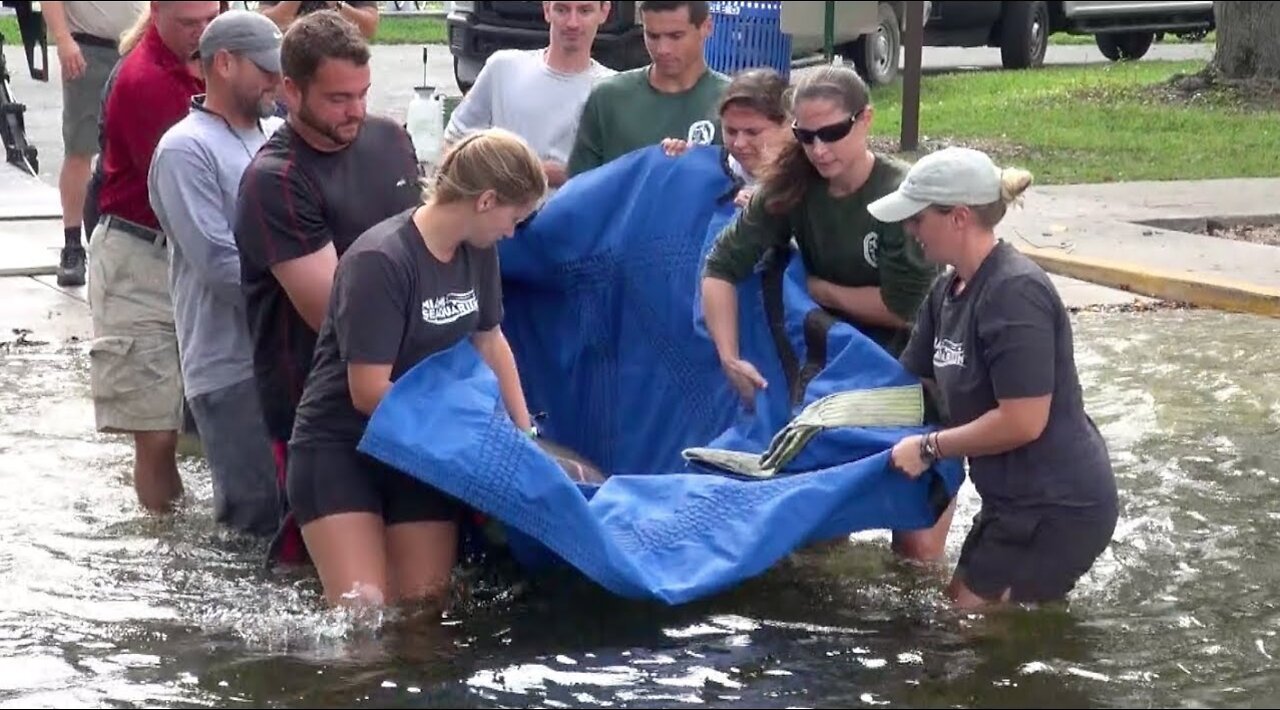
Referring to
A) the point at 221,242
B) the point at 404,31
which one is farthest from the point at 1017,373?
the point at 404,31

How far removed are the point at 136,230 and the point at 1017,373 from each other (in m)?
3.07

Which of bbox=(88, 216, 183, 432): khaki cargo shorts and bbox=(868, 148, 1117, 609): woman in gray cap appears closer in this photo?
bbox=(868, 148, 1117, 609): woman in gray cap

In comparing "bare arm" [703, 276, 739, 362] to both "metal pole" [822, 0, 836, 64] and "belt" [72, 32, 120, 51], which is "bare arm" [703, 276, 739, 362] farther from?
"metal pole" [822, 0, 836, 64]

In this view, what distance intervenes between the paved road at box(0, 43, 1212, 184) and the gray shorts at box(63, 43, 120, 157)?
346 cm

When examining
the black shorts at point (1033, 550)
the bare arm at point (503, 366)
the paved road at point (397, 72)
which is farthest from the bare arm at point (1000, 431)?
the paved road at point (397, 72)

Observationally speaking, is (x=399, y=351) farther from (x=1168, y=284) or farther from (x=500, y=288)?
(x=1168, y=284)

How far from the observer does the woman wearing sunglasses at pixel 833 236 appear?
5.57 meters

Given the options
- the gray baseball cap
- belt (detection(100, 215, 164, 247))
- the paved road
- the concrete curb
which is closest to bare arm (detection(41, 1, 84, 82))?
the concrete curb

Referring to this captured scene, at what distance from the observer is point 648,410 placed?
6504mm

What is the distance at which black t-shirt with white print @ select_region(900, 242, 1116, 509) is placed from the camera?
195 inches

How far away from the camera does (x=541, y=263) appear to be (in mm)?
6617

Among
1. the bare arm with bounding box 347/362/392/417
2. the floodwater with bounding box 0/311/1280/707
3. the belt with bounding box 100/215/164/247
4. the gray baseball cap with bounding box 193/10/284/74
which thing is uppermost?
the gray baseball cap with bounding box 193/10/284/74

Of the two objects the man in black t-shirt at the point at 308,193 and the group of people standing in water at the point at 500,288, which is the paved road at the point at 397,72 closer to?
the man in black t-shirt at the point at 308,193

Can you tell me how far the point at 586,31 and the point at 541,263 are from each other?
1.03 metres
